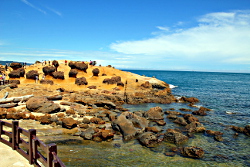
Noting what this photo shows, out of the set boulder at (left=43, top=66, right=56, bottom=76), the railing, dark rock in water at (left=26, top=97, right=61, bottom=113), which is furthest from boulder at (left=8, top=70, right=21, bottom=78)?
the railing

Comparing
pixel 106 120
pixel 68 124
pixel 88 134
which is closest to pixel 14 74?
pixel 106 120

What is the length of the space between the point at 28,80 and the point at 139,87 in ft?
110

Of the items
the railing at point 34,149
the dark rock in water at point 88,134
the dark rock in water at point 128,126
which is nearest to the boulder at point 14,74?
the dark rock in water at point 128,126

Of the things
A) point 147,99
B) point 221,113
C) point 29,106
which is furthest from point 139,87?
point 29,106

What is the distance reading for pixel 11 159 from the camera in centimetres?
979

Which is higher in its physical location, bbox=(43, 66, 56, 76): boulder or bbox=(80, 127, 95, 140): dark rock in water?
bbox=(43, 66, 56, 76): boulder

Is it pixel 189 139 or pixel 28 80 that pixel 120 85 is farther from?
pixel 189 139

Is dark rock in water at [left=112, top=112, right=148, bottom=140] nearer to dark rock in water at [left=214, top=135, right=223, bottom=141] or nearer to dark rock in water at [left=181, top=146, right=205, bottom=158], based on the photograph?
dark rock in water at [left=181, top=146, right=205, bottom=158]

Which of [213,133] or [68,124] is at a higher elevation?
[68,124]

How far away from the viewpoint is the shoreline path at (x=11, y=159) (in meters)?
9.27

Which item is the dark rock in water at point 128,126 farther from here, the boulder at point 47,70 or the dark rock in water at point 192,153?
the boulder at point 47,70

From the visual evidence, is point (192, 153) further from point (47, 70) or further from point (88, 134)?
point (47, 70)

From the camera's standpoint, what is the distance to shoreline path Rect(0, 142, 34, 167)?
927 centimetres

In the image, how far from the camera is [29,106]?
87.6 feet
